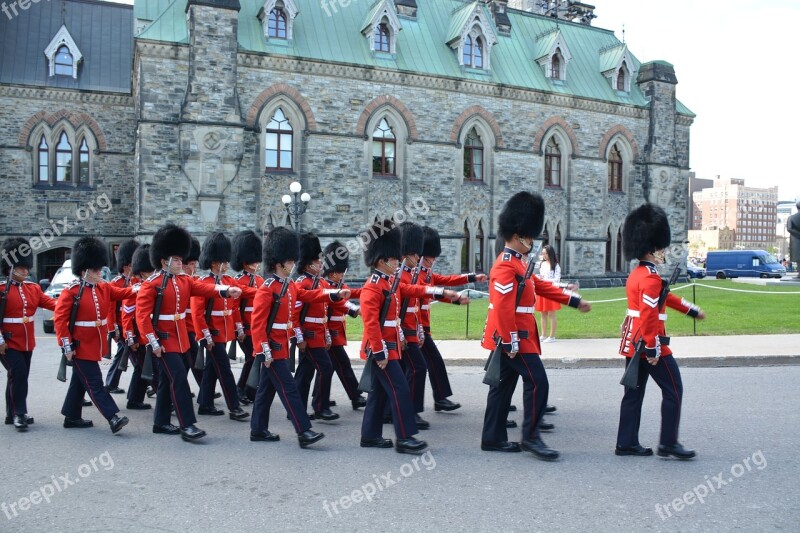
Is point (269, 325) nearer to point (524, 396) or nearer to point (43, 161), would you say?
point (524, 396)

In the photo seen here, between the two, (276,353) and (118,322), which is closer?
(276,353)

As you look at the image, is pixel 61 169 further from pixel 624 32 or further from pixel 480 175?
pixel 624 32

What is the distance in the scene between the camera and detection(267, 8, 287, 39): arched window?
25.6m

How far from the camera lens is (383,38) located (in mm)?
27531

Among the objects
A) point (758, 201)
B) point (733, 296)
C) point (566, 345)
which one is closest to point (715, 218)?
point (758, 201)

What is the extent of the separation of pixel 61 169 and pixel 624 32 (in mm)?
26263

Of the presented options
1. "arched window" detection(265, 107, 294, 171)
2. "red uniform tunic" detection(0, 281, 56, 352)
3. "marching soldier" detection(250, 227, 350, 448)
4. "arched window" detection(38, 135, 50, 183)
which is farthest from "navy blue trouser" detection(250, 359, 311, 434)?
"arched window" detection(38, 135, 50, 183)

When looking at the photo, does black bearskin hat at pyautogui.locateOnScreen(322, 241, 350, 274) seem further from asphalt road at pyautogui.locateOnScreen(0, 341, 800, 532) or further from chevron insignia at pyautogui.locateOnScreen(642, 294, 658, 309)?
chevron insignia at pyautogui.locateOnScreen(642, 294, 658, 309)

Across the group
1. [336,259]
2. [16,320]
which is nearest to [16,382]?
[16,320]

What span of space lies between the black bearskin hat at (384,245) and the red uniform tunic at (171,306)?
61.4 inches

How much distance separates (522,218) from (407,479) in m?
2.70

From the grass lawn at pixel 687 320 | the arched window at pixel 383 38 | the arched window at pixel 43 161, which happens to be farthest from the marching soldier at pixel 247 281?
the arched window at pixel 43 161

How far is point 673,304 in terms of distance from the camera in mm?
6781

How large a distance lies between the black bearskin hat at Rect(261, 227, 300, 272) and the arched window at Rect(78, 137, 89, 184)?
24.1 metres
